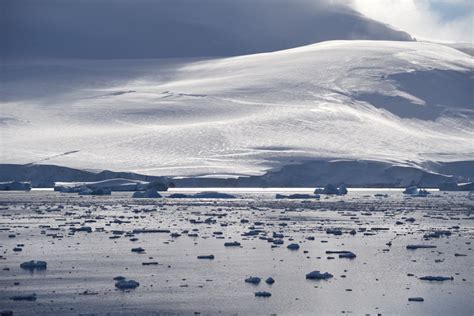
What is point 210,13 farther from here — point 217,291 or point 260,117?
point 217,291

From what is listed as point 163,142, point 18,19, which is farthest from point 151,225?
point 18,19

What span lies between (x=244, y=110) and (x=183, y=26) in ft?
84.0

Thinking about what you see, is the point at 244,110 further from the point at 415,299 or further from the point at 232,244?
the point at 415,299

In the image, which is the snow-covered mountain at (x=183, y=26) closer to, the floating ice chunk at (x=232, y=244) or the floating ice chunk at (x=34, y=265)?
the floating ice chunk at (x=232, y=244)

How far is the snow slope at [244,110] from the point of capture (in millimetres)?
56688

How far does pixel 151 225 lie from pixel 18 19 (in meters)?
58.5

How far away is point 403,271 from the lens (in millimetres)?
23422

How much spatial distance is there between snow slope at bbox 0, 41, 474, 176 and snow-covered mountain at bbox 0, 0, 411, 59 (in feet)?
14.7

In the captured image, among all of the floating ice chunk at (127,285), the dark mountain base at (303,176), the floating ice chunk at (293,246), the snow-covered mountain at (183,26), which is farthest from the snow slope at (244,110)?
the floating ice chunk at (127,285)

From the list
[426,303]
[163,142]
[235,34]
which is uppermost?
[235,34]

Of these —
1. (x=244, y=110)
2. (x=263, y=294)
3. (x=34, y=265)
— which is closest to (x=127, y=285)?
(x=263, y=294)

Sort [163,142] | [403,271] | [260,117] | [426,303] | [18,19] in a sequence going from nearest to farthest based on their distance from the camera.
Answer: [426,303]
[403,271]
[163,142]
[260,117]
[18,19]

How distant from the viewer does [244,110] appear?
6712cm

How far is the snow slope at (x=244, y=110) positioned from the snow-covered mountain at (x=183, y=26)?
14.7 feet
